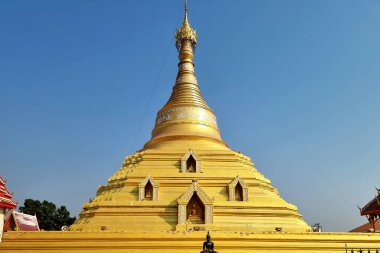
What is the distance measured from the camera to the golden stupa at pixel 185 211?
15125mm

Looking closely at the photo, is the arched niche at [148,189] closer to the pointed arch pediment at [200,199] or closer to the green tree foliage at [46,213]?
the pointed arch pediment at [200,199]

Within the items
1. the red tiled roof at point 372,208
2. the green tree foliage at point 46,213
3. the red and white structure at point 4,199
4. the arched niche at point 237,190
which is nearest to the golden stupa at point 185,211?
the arched niche at point 237,190

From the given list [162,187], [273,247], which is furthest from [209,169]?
[273,247]

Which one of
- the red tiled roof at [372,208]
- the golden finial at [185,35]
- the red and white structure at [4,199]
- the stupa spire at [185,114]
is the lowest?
the red and white structure at [4,199]

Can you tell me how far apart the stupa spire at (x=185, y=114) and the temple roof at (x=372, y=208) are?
9857 millimetres

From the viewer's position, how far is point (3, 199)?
13602mm

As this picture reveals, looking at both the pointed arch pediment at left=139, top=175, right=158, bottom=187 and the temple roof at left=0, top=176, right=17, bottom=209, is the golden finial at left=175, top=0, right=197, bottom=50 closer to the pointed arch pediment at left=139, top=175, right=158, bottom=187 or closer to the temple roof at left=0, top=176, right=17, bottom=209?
the pointed arch pediment at left=139, top=175, right=158, bottom=187

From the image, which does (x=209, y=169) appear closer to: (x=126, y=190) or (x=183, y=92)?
(x=126, y=190)

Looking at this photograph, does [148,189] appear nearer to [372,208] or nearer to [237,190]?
[237,190]

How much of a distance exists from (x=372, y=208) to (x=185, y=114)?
12848 mm

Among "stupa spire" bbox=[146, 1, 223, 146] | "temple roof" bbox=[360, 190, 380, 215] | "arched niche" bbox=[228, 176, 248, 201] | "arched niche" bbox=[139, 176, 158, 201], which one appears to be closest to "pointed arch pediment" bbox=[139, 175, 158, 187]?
"arched niche" bbox=[139, 176, 158, 201]

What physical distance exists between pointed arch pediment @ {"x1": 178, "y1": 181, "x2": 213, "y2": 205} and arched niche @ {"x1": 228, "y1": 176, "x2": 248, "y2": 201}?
59.1 inches

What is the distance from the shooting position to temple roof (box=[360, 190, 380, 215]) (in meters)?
18.3

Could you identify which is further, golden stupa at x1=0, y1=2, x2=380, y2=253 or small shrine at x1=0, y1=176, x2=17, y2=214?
golden stupa at x1=0, y1=2, x2=380, y2=253
